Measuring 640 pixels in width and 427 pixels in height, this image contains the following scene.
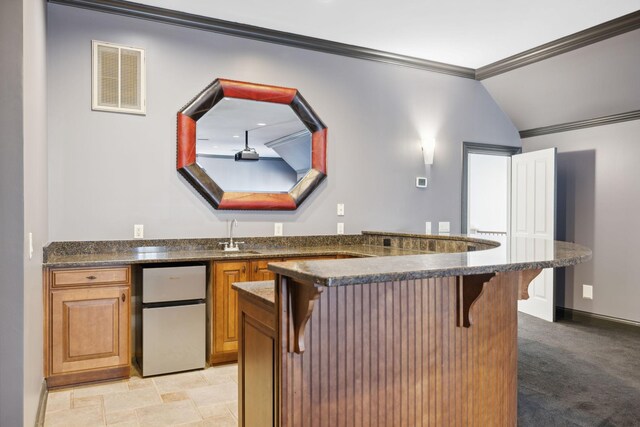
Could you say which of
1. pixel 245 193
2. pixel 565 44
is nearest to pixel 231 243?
pixel 245 193

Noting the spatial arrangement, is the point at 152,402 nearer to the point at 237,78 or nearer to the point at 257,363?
the point at 257,363

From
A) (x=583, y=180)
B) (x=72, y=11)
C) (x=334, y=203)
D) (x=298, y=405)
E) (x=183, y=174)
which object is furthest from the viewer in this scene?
(x=583, y=180)

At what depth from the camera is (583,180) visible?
5.07 m

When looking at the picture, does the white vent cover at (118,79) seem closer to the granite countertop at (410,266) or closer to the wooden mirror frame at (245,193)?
the wooden mirror frame at (245,193)

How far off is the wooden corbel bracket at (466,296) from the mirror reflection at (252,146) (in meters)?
2.63

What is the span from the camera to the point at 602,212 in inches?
192

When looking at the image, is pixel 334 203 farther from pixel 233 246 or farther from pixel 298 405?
pixel 298 405

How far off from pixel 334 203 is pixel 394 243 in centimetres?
69

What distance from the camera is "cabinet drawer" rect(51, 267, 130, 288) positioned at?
3033mm

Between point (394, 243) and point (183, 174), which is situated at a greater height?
point (183, 174)

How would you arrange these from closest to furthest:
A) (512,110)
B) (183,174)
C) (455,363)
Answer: (455,363) < (183,174) < (512,110)

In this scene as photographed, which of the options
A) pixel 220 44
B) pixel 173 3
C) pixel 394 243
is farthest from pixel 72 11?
pixel 394 243

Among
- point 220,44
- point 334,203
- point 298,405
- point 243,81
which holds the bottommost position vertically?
point 298,405
